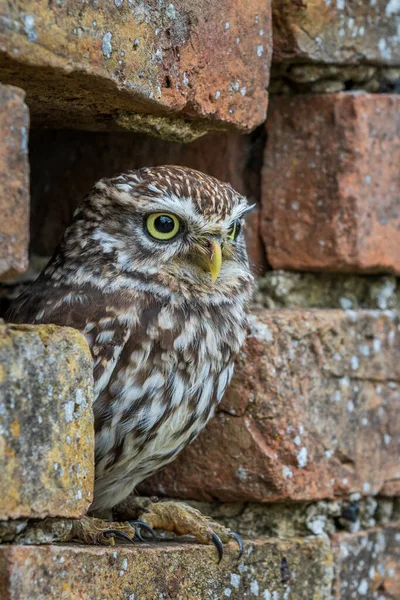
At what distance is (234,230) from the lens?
7.84ft

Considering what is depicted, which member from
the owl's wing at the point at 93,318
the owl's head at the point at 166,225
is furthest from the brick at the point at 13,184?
the owl's head at the point at 166,225

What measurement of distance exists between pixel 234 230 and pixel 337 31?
0.55 meters

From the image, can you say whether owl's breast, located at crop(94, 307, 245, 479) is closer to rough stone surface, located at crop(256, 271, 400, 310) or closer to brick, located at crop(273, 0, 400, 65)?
rough stone surface, located at crop(256, 271, 400, 310)

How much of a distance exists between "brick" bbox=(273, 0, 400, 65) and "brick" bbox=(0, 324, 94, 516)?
1.07 metres

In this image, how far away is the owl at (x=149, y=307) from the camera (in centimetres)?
210

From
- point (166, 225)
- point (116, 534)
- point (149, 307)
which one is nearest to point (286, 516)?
point (116, 534)

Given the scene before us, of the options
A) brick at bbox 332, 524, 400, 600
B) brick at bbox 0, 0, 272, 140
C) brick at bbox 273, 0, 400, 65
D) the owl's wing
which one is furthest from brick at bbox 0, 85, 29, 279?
brick at bbox 332, 524, 400, 600

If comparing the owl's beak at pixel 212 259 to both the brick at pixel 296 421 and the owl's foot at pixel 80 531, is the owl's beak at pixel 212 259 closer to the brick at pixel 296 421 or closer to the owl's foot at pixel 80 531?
the brick at pixel 296 421

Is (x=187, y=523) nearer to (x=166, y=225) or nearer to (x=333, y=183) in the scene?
(x=166, y=225)

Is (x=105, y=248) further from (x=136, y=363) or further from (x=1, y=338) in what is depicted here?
(x=1, y=338)

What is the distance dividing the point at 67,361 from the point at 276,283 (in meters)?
0.95

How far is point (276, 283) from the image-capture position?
8.32 ft

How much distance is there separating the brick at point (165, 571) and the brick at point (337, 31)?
1126mm

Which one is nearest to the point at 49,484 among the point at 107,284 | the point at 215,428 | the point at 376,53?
the point at 107,284
